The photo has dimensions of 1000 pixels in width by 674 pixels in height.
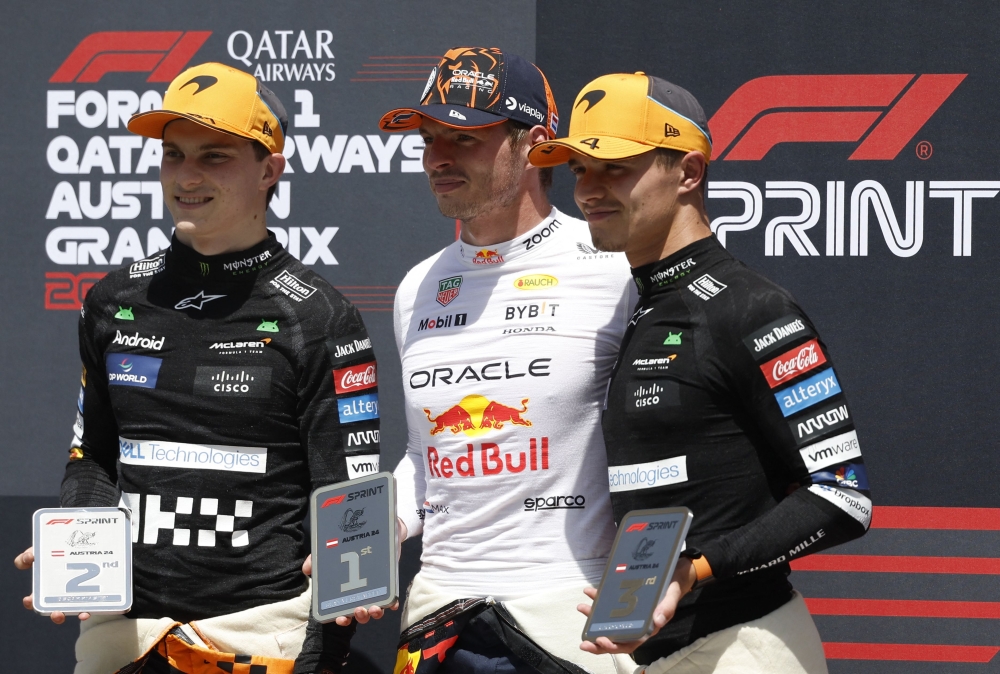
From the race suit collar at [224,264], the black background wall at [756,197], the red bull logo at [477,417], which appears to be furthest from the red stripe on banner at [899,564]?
the race suit collar at [224,264]

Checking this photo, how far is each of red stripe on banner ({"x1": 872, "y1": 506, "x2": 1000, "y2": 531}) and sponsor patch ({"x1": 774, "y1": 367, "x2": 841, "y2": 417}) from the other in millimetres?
1465

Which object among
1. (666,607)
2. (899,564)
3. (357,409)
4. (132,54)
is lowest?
(899,564)

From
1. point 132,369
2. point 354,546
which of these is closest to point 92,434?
point 132,369

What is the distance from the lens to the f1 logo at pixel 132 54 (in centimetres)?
330

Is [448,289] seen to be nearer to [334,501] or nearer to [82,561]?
[334,501]

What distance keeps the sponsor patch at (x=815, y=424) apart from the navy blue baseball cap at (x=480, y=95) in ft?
2.88

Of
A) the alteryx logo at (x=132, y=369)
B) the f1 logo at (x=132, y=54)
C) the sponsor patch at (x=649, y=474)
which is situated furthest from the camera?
the f1 logo at (x=132, y=54)

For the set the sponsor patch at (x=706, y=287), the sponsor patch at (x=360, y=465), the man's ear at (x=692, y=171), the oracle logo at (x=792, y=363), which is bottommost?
the sponsor patch at (x=360, y=465)

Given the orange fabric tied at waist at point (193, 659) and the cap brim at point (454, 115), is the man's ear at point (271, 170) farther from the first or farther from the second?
the orange fabric tied at waist at point (193, 659)

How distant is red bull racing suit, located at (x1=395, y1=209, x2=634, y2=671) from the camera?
81.8 inches

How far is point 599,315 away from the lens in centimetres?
217

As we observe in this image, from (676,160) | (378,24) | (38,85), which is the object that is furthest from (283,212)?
(676,160)

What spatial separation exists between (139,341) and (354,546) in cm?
69

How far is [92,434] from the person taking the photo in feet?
7.82
